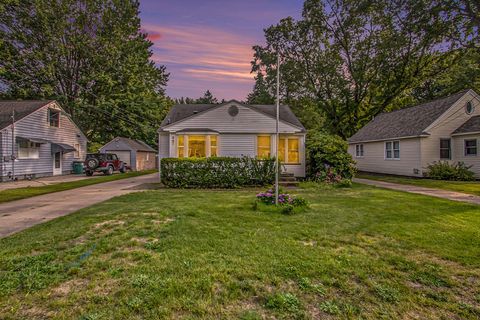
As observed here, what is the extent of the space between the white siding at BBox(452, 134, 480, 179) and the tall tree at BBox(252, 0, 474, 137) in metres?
11.4

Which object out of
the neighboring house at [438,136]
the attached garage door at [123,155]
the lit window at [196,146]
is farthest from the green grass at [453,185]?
the attached garage door at [123,155]

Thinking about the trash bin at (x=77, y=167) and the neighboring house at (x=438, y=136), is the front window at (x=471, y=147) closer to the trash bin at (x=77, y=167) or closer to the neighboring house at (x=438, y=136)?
the neighboring house at (x=438, y=136)

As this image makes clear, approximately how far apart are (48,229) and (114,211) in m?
1.61

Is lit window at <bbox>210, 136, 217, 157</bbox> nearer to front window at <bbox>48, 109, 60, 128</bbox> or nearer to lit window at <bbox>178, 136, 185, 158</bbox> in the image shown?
lit window at <bbox>178, 136, 185, 158</bbox>

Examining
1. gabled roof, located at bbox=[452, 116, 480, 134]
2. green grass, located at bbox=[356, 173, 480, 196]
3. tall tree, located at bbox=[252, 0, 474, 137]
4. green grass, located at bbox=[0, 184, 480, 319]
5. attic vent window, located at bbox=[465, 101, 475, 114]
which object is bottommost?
green grass, located at bbox=[0, 184, 480, 319]

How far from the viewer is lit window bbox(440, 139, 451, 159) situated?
15.5 metres

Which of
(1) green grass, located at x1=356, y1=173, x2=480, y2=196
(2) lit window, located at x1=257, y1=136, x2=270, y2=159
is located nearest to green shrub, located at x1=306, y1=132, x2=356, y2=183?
(2) lit window, located at x1=257, y1=136, x2=270, y2=159

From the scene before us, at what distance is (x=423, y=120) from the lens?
16156 millimetres

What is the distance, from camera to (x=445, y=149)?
15539mm

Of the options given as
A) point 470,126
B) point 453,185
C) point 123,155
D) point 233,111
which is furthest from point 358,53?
point 123,155

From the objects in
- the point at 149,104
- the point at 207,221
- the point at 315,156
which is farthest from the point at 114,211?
the point at 149,104

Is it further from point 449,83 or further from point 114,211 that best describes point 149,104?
point 449,83

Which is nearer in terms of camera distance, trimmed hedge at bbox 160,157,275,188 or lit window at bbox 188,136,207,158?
trimmed hedge at bbox 160,157,275,188

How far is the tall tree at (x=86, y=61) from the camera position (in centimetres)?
2381
